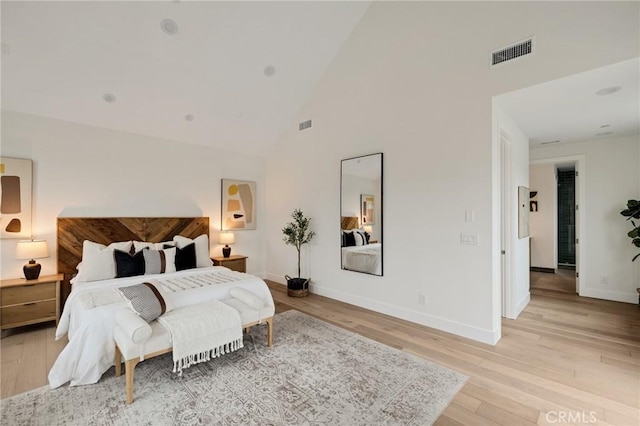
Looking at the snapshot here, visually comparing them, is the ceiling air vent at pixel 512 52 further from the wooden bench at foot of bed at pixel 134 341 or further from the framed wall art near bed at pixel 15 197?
the framed wall art near bed at pixel 15 197

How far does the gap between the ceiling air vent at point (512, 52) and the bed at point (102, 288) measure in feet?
11.9

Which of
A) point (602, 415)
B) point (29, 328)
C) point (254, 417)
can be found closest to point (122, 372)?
point (254, 417)

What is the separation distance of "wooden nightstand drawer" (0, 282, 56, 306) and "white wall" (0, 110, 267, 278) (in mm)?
501

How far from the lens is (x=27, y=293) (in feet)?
11.2

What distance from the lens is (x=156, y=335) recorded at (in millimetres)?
2371

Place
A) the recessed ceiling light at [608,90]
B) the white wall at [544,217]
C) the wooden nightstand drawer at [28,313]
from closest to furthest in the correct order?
the recessed ceiling light at [608,90]
the wooden nightstand drawer at [28,313]
the white wall at [544,217]

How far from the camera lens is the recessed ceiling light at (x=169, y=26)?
339 cm

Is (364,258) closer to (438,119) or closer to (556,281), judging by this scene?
(438,119)

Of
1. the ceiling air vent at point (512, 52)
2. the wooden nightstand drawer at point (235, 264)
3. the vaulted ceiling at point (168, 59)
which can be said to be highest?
the vaulted ceiling at point (168, 59)

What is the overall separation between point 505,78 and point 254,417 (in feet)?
12.7

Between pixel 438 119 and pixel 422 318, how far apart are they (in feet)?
8.29

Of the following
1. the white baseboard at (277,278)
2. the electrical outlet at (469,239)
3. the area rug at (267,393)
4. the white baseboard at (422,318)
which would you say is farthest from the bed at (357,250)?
the white baseboard at (277,278)

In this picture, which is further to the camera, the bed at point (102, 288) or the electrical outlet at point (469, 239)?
the electrical outlet at point (469, 239)

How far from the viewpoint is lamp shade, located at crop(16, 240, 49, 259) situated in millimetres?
3477
